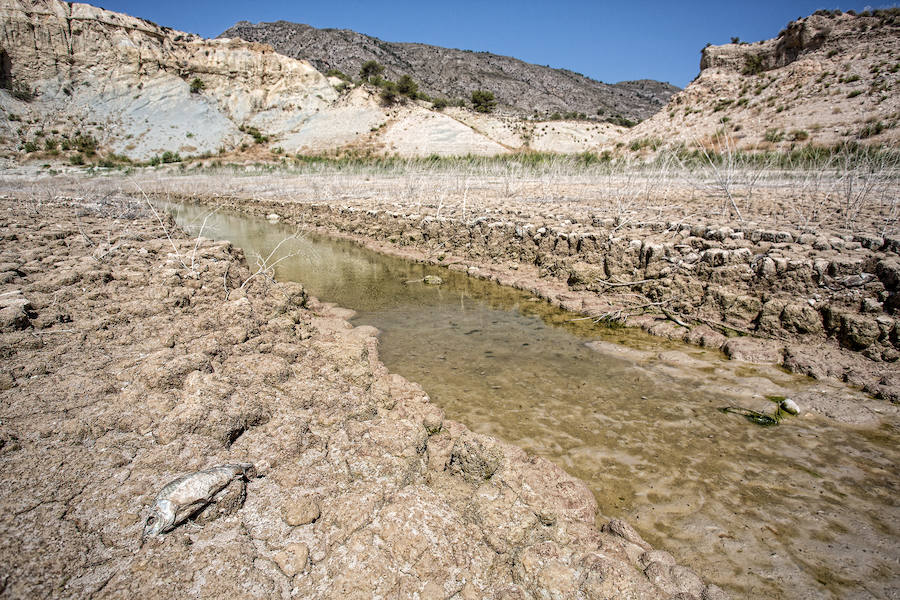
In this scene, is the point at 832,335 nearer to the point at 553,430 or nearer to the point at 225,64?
the point at 553,430

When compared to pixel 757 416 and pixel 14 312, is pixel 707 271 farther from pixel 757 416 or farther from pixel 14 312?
pixel 14 312

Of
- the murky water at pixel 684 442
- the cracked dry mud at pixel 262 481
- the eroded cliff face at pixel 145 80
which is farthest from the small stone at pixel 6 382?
the eroded cliff face at pixel 145 80

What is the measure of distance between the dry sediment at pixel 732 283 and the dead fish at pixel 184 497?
4478 mm

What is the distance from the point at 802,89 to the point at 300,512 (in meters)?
40.2

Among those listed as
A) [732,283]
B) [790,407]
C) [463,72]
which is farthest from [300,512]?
[463,72]

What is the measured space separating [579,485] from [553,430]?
791 mm

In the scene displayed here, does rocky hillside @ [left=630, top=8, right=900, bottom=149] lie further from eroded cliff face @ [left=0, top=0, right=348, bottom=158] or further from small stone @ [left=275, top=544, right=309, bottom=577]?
eroded cliff face @ [left=0, top=0, right=348, bottom=158]

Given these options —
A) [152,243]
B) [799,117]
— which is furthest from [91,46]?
[799,117]

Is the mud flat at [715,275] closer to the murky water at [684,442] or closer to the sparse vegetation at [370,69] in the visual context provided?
the murky water at [684,442]

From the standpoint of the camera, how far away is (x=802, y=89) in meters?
29.1

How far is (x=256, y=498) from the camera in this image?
72.2 inches

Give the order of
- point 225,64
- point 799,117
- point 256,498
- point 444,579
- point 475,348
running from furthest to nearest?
point 225,64, point 799,117, point 475,348, point 256,498, point 444,579

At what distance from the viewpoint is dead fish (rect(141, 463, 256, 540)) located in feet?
5.20

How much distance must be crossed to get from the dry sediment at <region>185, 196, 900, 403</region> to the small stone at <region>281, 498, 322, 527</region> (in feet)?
13.7
